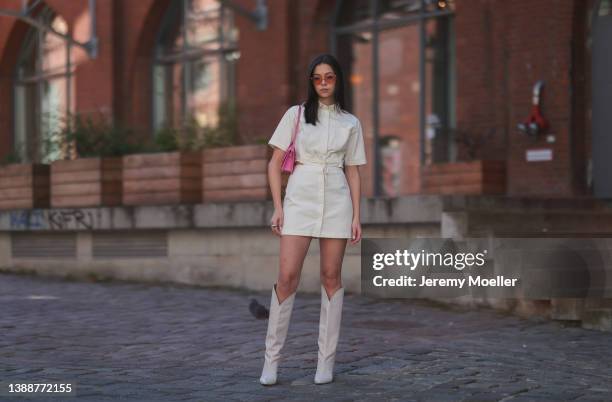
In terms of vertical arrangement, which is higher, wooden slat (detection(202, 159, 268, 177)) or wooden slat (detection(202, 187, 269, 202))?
wooden slat (detection(202, 159, 268, 177))

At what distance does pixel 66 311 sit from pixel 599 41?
7.07 meters

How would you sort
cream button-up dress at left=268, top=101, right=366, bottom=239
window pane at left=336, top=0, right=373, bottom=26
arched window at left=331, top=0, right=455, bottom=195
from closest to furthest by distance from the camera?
cream button-up dress at left=268, top=101, right=366, bottom=239, arched window at left=331, top=0, right=455, bottom=195, window pane at left=336, top=0, right=373, bottom=26

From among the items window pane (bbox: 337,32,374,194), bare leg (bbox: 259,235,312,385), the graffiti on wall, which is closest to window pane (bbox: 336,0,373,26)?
window pane (bbox: 337,32,374,194)

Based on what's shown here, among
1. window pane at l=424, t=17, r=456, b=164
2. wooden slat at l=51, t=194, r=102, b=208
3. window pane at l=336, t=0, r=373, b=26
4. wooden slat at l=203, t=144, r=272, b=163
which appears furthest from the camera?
window pane at l=336, t=0, r=373, b=26

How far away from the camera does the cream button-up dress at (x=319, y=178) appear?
5766 mm

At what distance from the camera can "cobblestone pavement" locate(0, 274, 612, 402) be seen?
19.1ft

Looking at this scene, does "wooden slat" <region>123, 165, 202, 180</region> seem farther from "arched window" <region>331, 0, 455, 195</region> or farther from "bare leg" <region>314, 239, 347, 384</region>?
"bare leg" <region>314, 239, 347, 384</region>

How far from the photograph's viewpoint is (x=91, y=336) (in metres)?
8.05

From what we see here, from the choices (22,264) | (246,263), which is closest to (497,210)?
(246,263)

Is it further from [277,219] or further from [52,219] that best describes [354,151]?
[52,219]

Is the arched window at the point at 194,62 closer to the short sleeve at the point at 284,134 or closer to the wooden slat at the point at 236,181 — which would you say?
the wooden slat at the point at 236,181

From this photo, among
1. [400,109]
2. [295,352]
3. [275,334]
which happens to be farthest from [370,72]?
[275,334]

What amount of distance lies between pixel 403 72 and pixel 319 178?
9746 millimetres

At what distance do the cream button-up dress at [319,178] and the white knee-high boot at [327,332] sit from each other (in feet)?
1.24
